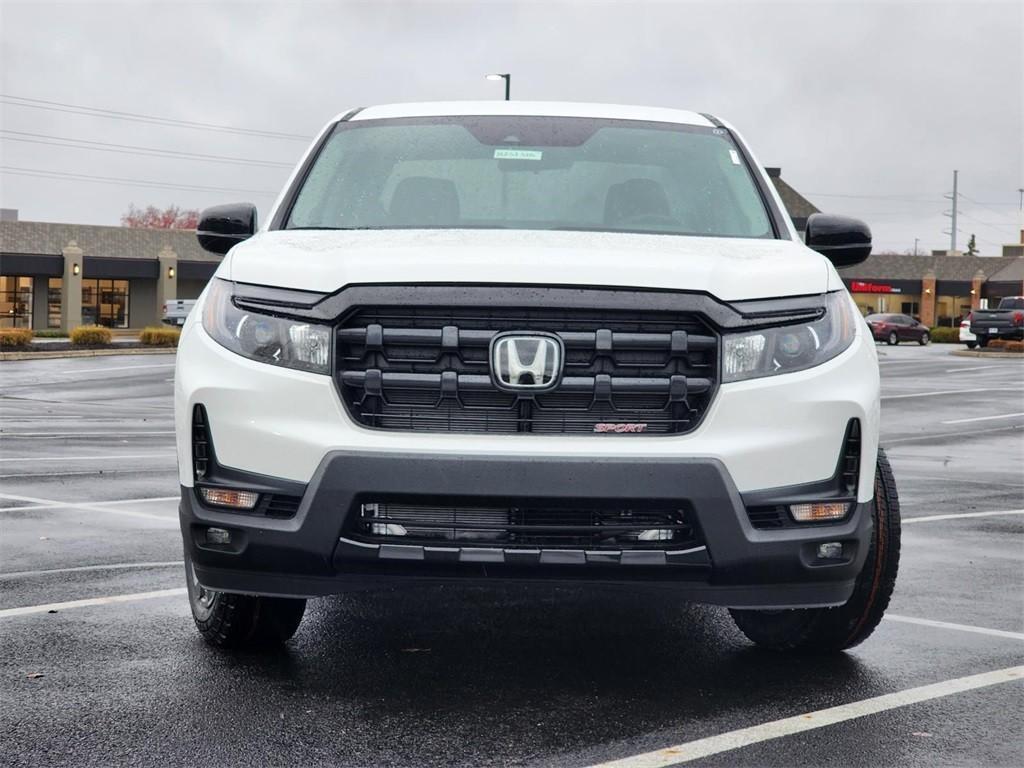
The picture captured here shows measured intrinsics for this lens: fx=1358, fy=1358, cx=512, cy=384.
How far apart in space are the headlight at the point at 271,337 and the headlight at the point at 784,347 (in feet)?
4.10

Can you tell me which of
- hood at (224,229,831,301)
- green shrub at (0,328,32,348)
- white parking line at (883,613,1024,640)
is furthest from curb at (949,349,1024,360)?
hood at (224,229,831,301)

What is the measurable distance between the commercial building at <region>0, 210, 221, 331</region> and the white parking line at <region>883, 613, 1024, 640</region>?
65.3 m

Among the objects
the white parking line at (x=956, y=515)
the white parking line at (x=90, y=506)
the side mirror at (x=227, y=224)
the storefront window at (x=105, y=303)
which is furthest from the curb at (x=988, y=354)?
the storefront window at (x=105, y=303)

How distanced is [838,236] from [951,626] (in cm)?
173

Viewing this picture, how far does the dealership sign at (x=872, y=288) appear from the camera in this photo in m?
90.0

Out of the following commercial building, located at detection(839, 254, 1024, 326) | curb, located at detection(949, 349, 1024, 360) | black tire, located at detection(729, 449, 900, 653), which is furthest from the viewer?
commercial building, located at detection(839, 254, 1024, 326)

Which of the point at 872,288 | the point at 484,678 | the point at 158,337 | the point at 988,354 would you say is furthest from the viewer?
the point at 872,288

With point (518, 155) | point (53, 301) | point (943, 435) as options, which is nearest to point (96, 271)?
point (53, 301)

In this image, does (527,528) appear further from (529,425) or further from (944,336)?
(944,336)

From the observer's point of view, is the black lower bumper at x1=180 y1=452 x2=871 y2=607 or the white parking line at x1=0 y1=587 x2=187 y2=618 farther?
the white parking line at x1=0 y1=587 x2=187 y2=618

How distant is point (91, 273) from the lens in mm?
69250

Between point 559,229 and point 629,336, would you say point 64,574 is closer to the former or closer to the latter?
point 559,229

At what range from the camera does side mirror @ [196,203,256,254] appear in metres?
5.67

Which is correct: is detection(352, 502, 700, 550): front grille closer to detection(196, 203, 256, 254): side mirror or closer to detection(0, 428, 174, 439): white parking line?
detection(196, 203, 256, 254): side mirror
